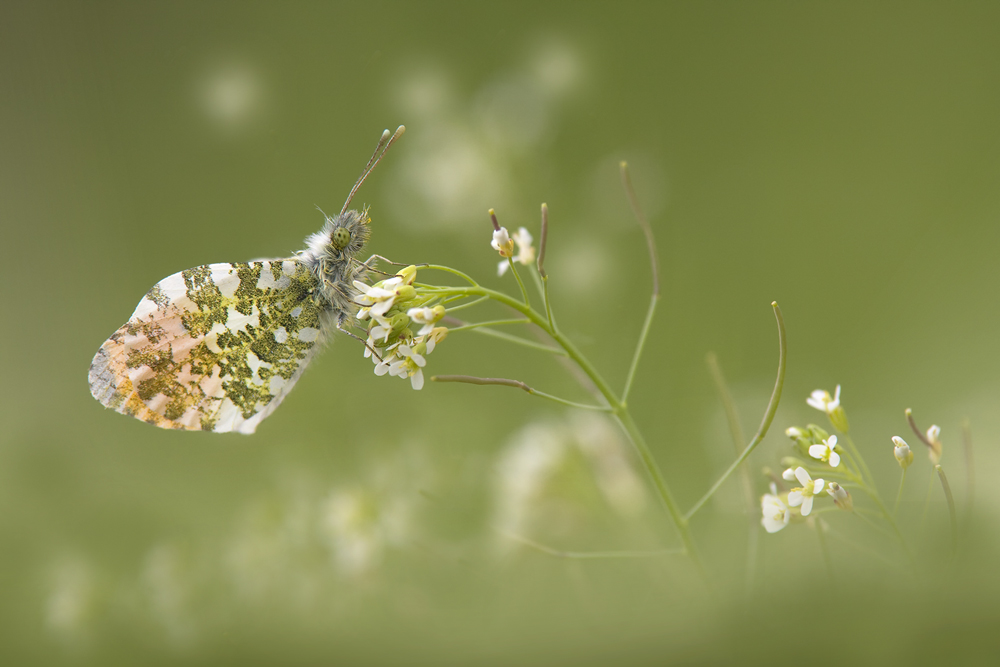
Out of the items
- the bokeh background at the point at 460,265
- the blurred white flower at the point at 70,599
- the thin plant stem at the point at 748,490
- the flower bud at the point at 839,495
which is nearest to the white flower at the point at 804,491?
the flower bud at the point at 839,495

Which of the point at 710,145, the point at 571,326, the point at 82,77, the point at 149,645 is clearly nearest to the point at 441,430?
the point at 571,326

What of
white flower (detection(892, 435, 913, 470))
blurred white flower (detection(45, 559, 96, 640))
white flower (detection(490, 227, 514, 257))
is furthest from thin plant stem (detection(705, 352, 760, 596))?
blurred white flower (detection(45, 559, 96, 640))

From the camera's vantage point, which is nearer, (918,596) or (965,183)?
(918,596)

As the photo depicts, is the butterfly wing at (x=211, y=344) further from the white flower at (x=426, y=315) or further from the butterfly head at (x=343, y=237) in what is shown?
the white flower at (x=426, y=315)

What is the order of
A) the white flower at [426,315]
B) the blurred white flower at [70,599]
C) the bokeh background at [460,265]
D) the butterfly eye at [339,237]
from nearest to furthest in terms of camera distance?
the white flower at [426,315]
the butterfly eye at [339,237]
the bokeh background at [460,265]
the blurred white flower at [70,599]

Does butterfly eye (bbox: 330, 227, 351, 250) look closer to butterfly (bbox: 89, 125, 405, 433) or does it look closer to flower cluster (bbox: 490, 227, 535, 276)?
butterfly (bbox: 89, 125, 405, 433)

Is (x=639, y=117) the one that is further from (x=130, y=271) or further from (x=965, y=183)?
(x=130, y=271)
